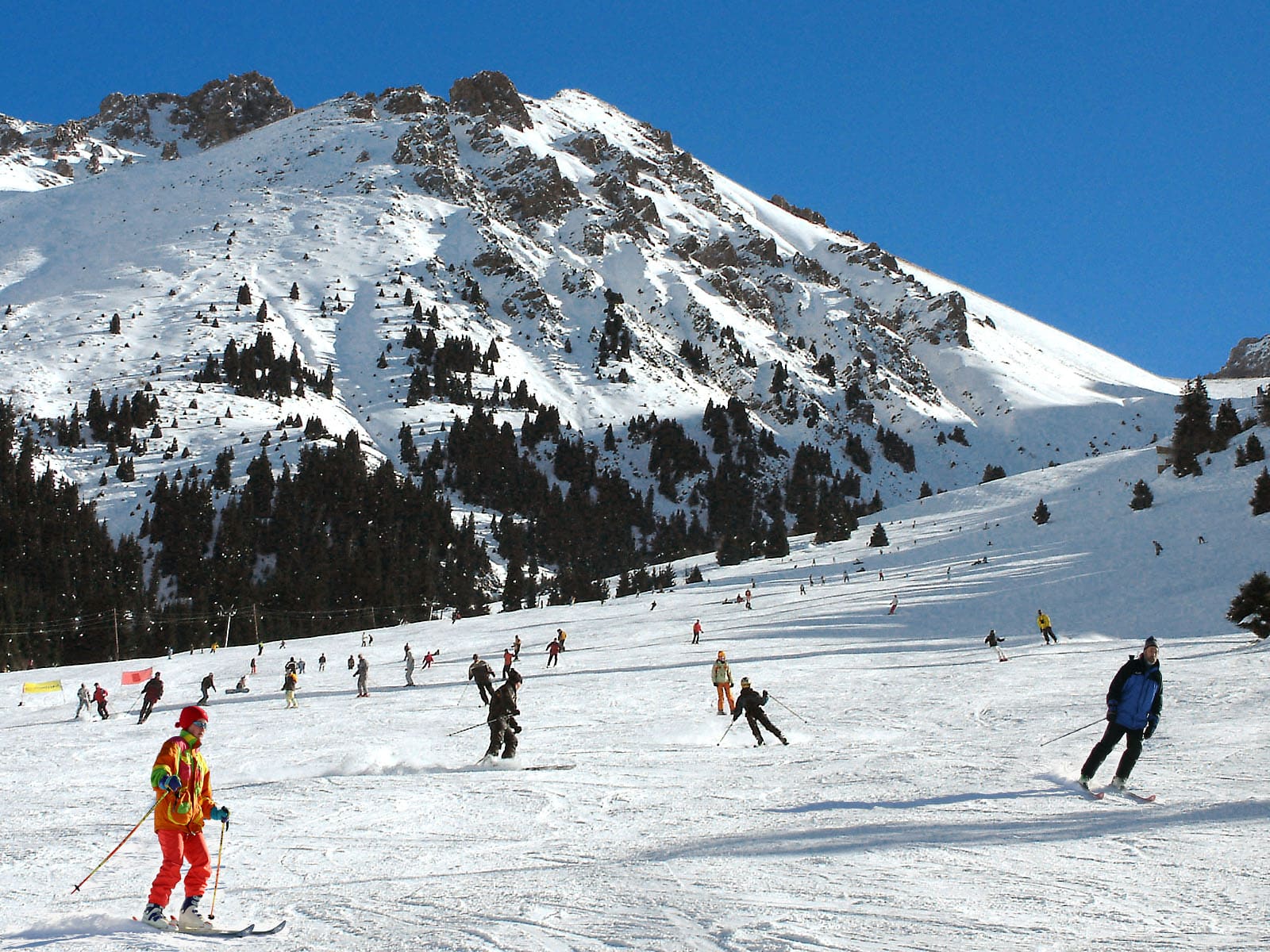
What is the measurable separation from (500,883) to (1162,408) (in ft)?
732

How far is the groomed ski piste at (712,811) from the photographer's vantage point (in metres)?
5.77

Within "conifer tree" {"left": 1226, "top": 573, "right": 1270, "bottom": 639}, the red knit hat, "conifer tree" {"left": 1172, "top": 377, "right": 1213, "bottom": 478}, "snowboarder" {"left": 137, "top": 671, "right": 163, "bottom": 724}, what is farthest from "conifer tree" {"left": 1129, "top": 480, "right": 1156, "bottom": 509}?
the red knit hat

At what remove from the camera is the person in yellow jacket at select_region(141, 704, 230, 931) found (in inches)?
247

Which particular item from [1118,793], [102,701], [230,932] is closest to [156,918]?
[230,932]

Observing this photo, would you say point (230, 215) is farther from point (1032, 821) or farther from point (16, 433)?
point (1032, 821)

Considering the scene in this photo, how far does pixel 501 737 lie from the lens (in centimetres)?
1427

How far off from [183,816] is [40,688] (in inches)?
1403

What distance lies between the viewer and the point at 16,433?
114 meters

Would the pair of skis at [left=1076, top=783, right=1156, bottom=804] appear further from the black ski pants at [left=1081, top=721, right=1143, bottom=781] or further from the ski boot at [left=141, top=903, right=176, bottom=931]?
the ski boot at [left=141, top=903, right=176, bottom=931]

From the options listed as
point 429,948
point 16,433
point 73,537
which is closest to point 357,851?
point 429,948

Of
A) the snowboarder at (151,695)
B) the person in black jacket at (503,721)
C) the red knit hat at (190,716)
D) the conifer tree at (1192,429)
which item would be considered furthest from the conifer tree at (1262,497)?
the red knit hat at (190,716)

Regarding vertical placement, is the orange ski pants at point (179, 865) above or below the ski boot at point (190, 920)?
above

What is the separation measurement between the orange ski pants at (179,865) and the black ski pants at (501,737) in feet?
25.0

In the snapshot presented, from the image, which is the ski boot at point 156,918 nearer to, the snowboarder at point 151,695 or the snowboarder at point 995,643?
the snowboarder at point 151,695
